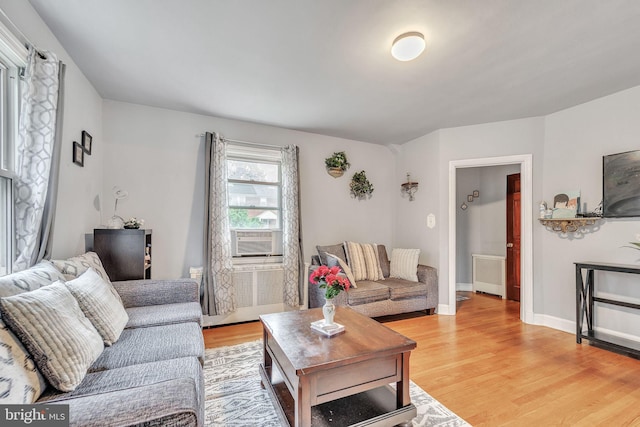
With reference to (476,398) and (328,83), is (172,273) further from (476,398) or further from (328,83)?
(476,398)

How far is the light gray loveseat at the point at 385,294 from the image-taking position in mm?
3469

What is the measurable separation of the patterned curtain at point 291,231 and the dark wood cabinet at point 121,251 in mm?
1657

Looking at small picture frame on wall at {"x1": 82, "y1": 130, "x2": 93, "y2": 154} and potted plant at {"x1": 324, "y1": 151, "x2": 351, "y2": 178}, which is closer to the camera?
small picture frame on wall at {"x1": 82, "y1": 130, "x2": 93, "y2": 154}

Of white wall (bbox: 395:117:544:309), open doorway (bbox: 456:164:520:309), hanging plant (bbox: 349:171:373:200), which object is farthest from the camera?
open doorway (bbox: 456:164:520:309)

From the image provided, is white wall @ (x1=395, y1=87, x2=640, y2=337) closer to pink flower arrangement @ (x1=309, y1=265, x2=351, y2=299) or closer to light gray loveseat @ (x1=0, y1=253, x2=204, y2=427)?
pink flower arrangement @ (x1=309, y1=265, x2=351, y2=299)

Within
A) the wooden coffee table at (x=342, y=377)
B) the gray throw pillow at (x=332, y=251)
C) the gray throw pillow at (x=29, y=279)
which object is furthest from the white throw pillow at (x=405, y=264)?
the gray throw pillow at (x=29, y=279)

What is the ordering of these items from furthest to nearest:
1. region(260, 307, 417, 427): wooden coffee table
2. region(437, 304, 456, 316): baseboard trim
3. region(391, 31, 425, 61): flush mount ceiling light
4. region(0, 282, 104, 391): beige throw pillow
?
region(437, 304, 456, 316): baseboard trim → region(391, 31, 425, 61): flush mount ceiling light → region(260, 307, 417, 427): wooden coffee table → region(0, 282, 104, 391): beige throw pillow

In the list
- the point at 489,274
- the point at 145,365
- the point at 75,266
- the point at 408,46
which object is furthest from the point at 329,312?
the point at 489,274

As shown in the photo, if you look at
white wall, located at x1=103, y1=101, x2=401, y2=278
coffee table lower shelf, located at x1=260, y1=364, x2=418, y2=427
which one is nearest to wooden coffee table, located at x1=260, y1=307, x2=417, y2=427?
coffee table lower shelf, located at x1=260, y1=364, x2=418, y2=427

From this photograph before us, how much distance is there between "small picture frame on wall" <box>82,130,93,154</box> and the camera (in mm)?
2670

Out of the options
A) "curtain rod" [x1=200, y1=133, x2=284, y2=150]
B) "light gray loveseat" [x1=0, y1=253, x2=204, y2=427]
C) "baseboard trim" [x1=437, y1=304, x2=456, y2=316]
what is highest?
"curtain rod" [x1=200, y1=133, x2=284, y2=150]

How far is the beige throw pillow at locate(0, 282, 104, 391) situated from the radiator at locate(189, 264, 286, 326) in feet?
7.48

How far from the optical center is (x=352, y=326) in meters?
2.02

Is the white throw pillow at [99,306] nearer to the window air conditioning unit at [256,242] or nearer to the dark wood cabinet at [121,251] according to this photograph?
the dark wood cabinet at [121,251]
